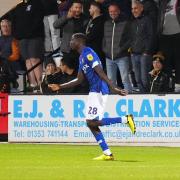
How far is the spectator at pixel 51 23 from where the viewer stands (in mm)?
23203

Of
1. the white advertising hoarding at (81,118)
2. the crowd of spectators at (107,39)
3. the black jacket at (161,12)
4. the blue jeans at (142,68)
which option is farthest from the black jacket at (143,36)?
the white advertising hoarding at (81,118)

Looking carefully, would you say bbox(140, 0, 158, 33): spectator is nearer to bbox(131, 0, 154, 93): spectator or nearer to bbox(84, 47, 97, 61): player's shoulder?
bbox(131, 0, 154, 93): spectator

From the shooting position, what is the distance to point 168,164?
14430 millimetres

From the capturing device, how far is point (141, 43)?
20969mm

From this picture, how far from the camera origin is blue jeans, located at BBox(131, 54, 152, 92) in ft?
68.9

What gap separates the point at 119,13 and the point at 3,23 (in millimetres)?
3555

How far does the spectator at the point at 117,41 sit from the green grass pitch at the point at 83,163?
2.54 metres

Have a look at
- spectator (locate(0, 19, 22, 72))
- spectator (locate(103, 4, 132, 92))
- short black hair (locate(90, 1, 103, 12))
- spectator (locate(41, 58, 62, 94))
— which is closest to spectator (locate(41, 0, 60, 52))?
spectator (locate(0, 19, 22, 72))

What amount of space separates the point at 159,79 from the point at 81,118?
219cm

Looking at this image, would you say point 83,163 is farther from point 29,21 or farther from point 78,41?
point 29,21

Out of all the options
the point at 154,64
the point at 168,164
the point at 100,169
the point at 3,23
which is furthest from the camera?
the point at 3,23

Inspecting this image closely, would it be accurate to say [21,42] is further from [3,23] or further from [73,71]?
[73,71]

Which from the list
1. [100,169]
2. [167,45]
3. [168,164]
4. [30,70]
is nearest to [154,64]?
[167,45]

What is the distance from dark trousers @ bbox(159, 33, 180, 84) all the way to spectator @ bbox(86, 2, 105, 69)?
1649 millimetres
